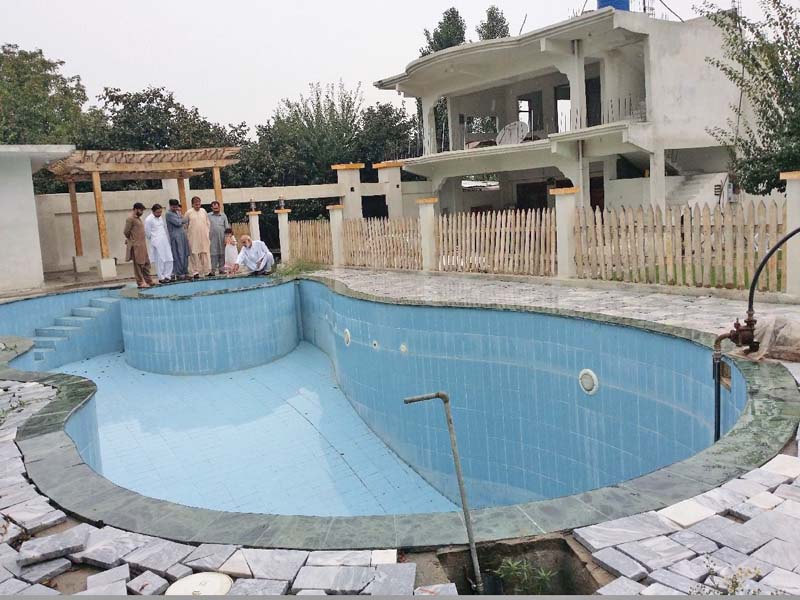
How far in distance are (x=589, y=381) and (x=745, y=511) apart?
357cm

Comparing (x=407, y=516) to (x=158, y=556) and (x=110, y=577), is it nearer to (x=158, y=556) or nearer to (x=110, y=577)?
(x=158, y=556)

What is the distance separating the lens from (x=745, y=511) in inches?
119

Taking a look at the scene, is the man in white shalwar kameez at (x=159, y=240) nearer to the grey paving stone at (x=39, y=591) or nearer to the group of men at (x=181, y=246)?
the group of men at (x=181, y=246)

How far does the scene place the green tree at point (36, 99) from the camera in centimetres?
2481

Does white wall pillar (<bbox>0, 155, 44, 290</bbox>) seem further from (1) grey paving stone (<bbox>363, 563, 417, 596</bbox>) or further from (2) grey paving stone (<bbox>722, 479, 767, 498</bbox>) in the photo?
(2) grey paving stone (<bbox>722, 479, 767, 498</bbox>)

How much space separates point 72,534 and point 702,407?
456 cm

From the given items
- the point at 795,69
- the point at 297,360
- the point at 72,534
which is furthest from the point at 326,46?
the point at 795,69

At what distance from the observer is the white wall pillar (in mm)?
14094

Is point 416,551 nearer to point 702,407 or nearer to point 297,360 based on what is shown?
point 702,407

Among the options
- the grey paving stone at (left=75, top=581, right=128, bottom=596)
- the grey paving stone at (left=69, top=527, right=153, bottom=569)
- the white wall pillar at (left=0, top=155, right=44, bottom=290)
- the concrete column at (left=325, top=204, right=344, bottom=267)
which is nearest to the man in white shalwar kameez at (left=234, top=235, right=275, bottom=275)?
the concrete column at (left=325, top=204, right=344, bottom=267)

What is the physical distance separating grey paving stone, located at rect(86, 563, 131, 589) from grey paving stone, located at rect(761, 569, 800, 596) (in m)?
2.54

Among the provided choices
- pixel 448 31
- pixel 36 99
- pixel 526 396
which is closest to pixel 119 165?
pixel 526 396

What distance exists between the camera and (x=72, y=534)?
10.2ft

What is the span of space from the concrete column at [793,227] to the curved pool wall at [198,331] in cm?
812
